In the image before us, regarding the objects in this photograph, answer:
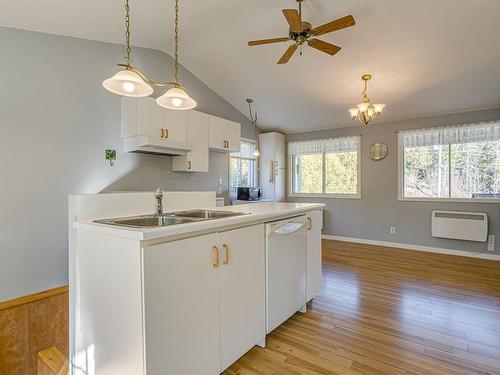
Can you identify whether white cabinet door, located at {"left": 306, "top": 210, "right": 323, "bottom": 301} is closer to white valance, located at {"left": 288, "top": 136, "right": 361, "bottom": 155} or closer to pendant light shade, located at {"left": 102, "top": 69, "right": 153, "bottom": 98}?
pendant light shade, located at {"left": 102, "top": 69, "right": 153, "bottom": 98}

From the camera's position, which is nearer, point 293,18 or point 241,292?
point 241,292

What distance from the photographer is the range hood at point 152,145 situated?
3.29 meters

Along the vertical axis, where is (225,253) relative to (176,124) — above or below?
below

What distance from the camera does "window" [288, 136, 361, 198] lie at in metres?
5.43

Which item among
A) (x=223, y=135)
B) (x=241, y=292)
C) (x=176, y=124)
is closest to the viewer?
(x=241, y=292)

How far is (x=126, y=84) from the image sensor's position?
5.74ft

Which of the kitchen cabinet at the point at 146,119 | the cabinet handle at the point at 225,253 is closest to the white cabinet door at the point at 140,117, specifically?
the kitchen cabinet at the point at 146,119

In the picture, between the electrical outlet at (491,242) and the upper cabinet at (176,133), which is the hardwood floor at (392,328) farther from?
the upper cabinet at (176,133)

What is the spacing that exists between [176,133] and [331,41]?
233 cm

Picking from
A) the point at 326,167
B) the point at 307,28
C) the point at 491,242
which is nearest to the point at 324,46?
the point at 307,28

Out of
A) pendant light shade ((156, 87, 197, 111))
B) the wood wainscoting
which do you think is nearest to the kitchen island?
pendant light shade ((156, 87, 197, 111))

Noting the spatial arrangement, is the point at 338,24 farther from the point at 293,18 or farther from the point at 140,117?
the point at 140,117

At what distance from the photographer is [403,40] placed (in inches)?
120

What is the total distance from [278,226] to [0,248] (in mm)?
2617
